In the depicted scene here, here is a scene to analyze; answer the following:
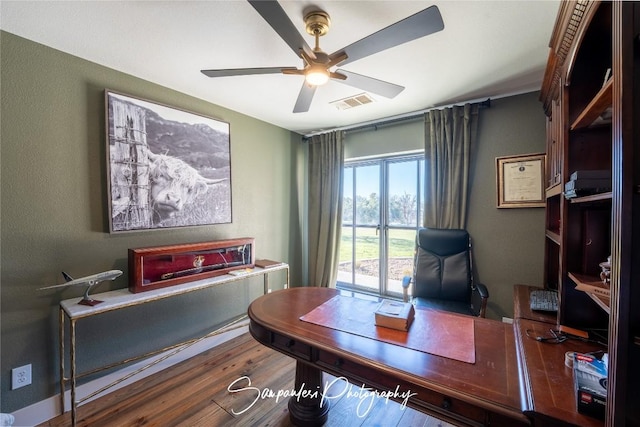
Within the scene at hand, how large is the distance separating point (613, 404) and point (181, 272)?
2.47m

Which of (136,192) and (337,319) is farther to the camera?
(136,192)

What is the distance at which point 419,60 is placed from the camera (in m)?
1.83

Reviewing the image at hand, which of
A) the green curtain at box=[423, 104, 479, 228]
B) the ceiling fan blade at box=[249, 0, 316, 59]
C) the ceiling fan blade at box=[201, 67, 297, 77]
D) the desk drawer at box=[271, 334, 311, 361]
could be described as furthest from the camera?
the green curtain at box=[423, 104, 479, 228]

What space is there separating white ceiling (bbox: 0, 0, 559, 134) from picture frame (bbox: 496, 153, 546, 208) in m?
0.61

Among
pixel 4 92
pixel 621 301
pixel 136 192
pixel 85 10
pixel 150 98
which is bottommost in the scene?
pixel 621 301

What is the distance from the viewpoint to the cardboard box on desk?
0.75 m

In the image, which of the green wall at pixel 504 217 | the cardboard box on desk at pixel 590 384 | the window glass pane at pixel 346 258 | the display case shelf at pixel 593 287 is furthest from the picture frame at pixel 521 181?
the window glass pane at pixel 346 258

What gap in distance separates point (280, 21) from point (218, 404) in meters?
2.36

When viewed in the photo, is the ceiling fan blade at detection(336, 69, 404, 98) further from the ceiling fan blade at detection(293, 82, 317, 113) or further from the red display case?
the red display case

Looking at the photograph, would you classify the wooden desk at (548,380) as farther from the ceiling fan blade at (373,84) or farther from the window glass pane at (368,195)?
the window glass pane at (368,195)

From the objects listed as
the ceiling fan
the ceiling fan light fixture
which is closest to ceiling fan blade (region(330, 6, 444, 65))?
the ceiling fan

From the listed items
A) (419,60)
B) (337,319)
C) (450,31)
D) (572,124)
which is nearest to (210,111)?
(419,60)

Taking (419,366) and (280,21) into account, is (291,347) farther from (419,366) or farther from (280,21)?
(280,21)

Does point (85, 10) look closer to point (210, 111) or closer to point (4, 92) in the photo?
point (4, 92)
